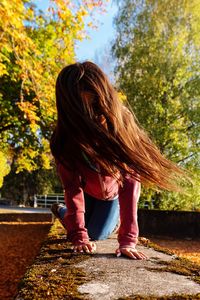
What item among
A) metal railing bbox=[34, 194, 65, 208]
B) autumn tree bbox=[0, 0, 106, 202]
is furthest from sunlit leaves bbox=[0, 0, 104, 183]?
metal railing bbox=[34, 194, 65, 208]

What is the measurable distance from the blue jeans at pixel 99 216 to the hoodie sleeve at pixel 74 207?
477mm

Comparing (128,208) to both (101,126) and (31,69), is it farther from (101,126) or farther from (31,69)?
(31,69)

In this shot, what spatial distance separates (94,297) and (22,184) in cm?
3536

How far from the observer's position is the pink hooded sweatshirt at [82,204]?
2.62 m

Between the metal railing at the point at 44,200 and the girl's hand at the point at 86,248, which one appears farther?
the metal railing at the point at 44,200

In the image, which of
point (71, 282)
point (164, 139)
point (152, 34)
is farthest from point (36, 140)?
point (71, 282)

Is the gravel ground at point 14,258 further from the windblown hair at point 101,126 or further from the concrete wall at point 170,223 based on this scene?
the concrete wall at point 170,223

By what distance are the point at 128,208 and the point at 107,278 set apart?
82cm

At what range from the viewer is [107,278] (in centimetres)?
189

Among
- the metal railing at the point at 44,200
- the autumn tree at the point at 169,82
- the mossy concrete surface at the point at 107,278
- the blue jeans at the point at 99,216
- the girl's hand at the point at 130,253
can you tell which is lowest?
the mossy concrete surface at the point at 107,278

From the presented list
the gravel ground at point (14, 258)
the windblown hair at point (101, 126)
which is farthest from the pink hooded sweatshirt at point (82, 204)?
the gravel ground at point (14, 258)

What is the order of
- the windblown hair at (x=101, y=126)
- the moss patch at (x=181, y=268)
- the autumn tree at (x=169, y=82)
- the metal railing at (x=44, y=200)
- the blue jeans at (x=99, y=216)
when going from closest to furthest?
the moss patch at (x=181, y=268), the windblown hair at (x=101, y=126), the blue jeans at (x=99, y=216), the autumn tree at (x=169, y=82), the metal railing at (x=44, y=200)

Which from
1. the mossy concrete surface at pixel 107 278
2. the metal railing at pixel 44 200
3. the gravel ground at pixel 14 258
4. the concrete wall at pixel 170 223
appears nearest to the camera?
the mossy concrete surface at pixel 107 278

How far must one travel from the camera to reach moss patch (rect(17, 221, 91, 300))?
163cm
